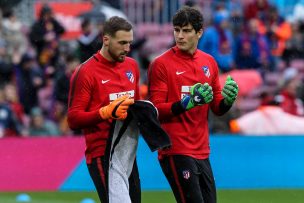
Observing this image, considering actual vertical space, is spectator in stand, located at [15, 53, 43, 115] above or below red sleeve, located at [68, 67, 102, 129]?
below

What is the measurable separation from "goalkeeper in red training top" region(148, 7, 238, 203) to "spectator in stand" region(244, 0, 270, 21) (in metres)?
11.9

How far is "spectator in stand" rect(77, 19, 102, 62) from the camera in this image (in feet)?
55.8

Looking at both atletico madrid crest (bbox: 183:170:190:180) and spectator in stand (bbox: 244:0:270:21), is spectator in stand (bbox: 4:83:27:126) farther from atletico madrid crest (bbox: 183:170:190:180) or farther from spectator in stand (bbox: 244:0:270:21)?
atletico madrid crest (bbox: 183:170:190:180)

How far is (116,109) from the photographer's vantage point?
8.12 meters

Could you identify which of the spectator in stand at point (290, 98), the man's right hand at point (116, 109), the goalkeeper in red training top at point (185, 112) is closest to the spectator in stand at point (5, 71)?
the spectator in stand at point (290, 98)

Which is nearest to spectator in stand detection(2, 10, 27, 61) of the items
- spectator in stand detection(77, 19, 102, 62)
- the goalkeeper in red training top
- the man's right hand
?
spectator in stand detection(77, 19, 102, 62)

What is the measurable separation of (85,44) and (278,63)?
15.5 feet

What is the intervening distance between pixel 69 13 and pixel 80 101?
13.3 metres

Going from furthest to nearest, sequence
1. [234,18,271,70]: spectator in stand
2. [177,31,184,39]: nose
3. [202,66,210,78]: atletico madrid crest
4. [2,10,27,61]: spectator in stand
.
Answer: [234,18,271,70]: spectator in stand
[2,10,27,61]: spectator in stand
[202,66,210,78]: atletico madrid crest
[177,31,184,39]: nose

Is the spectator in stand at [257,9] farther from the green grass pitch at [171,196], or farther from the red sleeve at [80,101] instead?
the red sleeve at [80,101]

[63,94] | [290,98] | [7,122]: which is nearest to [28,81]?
[63,94]

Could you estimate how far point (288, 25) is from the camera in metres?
21.1

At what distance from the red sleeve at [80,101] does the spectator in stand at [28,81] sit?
9.41 metres

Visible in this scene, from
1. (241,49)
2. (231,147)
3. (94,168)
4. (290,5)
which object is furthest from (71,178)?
(290,5)
